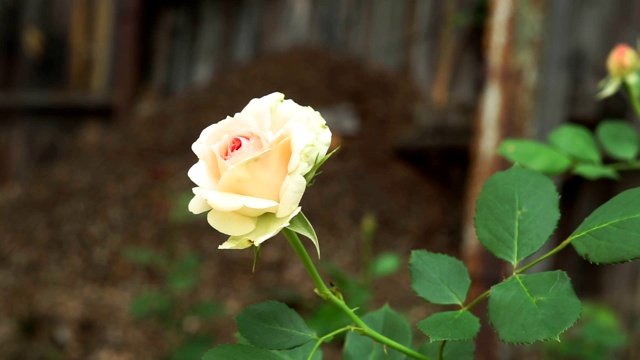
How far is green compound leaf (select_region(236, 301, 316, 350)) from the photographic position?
479mm

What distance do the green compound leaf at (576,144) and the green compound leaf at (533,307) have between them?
23.4 inches

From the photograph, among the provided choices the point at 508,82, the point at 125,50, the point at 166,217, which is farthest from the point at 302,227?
the point at 125,50

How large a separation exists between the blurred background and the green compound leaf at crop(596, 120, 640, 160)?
0.95 meters

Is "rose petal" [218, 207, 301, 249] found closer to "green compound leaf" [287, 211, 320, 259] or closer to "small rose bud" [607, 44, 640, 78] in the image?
"green compound leaf" [287, 211, 320, 259]

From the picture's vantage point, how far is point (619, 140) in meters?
1.06

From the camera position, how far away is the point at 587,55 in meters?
2.89

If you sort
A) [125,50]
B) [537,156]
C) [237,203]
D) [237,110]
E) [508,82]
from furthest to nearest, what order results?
[125,50] → [237,110] → [508,82] → [537,156] → [237,203]

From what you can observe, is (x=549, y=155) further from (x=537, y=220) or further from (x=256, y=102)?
(x=256, y=102)

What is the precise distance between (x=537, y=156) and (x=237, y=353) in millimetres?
657

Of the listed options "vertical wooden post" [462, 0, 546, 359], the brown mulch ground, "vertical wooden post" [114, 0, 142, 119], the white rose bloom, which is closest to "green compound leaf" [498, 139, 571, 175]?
the white rose bloom

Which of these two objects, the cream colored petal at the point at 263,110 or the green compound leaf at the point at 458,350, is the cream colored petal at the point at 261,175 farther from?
the green compound leaf at the point at 458,350

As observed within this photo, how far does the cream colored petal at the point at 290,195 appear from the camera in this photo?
45 centimetres

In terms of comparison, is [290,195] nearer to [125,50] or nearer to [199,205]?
[199,205]

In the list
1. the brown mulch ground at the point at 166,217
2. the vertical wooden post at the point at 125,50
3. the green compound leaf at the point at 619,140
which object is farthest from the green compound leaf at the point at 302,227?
the vertical wooden post at the point at 125,50
